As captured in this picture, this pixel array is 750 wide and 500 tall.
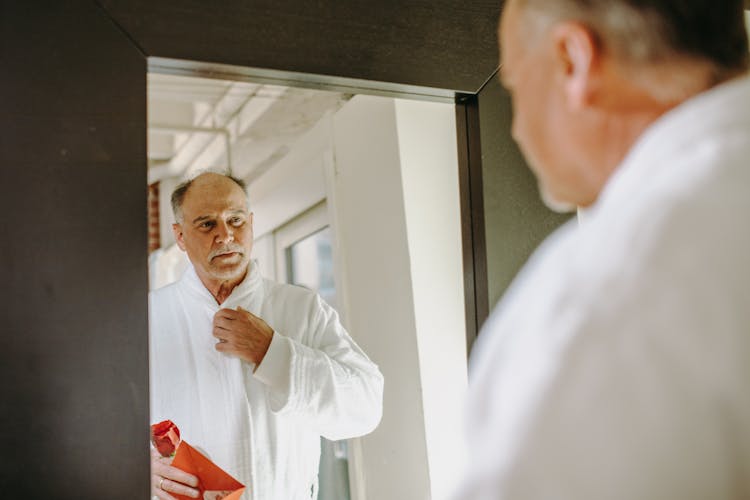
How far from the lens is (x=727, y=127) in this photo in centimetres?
37

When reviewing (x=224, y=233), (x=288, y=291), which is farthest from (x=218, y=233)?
(x=288, y=291)

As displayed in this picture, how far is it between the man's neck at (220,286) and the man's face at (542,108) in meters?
0.54

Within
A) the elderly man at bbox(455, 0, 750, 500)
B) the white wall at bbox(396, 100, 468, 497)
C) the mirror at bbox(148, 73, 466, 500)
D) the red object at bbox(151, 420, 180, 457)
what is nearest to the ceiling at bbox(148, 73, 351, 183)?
the mirror at bbox(148, 73, 466, 500)

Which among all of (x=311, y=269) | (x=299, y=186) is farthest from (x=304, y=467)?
(x=299, y=186)

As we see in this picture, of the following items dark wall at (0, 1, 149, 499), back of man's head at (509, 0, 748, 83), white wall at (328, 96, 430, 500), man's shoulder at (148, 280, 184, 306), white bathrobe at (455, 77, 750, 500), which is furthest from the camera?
white wall at (328, 96, 430, 500)

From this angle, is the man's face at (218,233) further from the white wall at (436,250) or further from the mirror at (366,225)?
the white wall at (436,250)

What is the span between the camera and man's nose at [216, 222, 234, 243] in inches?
39.5

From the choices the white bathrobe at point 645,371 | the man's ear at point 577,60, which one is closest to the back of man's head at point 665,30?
the man's ear at point 577,60

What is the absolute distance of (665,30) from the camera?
1.47ft

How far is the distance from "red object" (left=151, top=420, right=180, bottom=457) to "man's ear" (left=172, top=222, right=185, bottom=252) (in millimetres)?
216

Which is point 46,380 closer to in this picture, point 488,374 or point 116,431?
point 116,431

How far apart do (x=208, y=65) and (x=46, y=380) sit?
15.6 inches

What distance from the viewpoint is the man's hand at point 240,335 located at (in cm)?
98

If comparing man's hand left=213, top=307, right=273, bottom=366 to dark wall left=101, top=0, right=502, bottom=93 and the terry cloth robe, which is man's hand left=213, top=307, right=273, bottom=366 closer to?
the terry cloth robe
